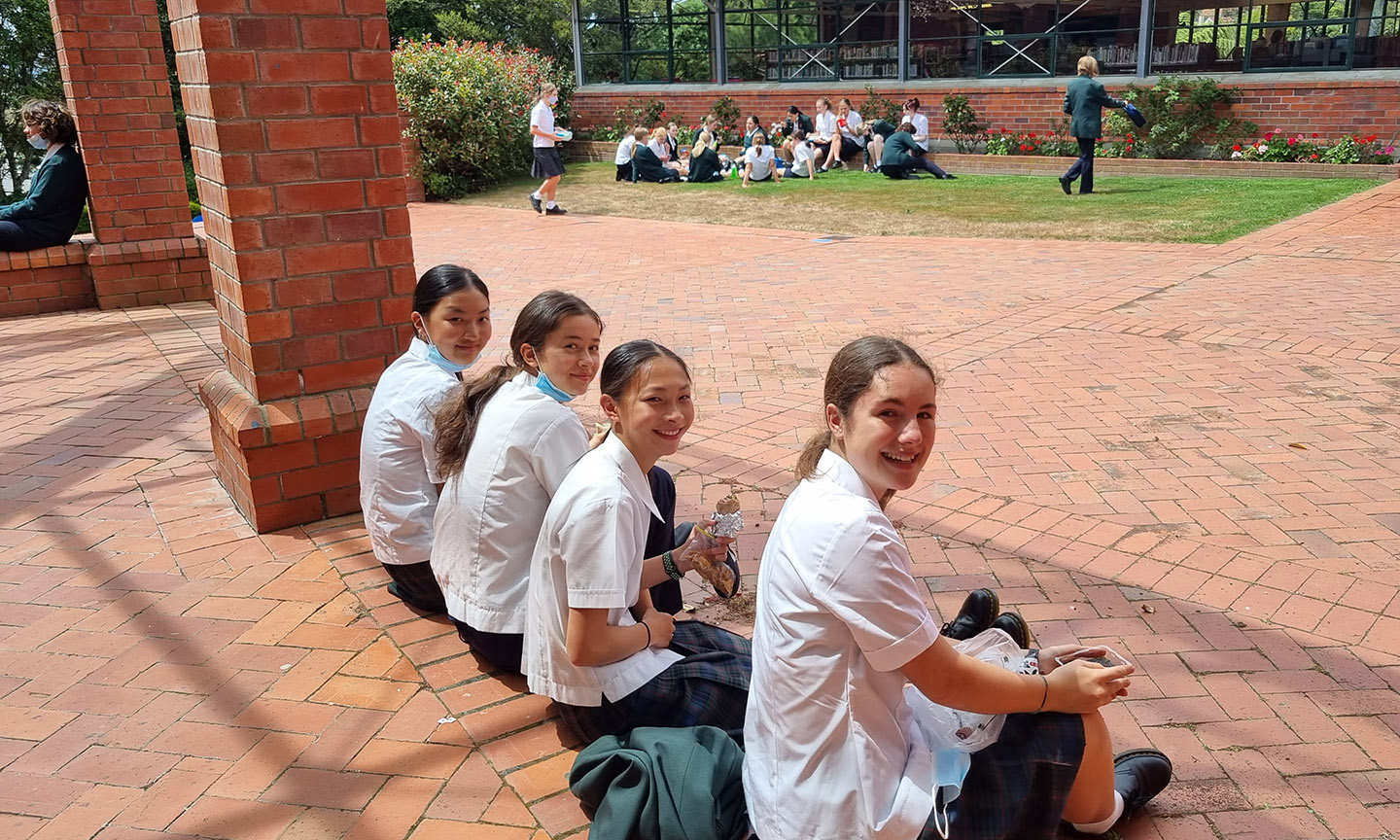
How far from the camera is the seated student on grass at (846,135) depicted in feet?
61.4

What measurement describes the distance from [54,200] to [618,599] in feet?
26.7

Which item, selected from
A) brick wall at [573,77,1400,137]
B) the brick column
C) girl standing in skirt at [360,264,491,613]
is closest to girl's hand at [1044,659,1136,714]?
girl standing in skirt at [360,264,491,613]

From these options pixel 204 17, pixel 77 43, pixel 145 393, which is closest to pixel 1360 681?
pixel 204 17

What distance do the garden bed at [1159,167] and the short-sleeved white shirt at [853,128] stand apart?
1429 millimetres

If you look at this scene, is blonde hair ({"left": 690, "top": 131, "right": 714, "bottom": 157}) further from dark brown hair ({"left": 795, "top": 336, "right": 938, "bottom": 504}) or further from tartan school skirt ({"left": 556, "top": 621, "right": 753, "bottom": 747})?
dark brown hair ({"left": 795, "top": 336, "right": 938, "bottom": 504})

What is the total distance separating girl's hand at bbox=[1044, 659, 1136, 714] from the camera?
2.08 meters

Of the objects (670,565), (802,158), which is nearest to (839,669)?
(670,565)

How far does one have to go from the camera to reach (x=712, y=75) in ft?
76.5

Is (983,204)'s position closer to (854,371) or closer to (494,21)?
(854,371)

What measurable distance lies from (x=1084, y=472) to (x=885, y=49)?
1787 centimetres

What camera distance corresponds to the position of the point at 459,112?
18125 mm

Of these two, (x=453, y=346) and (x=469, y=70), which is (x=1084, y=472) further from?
(x=469, y=70)

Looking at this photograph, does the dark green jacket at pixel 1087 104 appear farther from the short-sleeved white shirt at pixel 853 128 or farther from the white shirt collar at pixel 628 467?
the white shirt collar at pixel 628 467

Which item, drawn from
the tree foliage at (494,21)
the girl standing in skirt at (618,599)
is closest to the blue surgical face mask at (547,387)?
the girl standing in skirt at (618,599)
